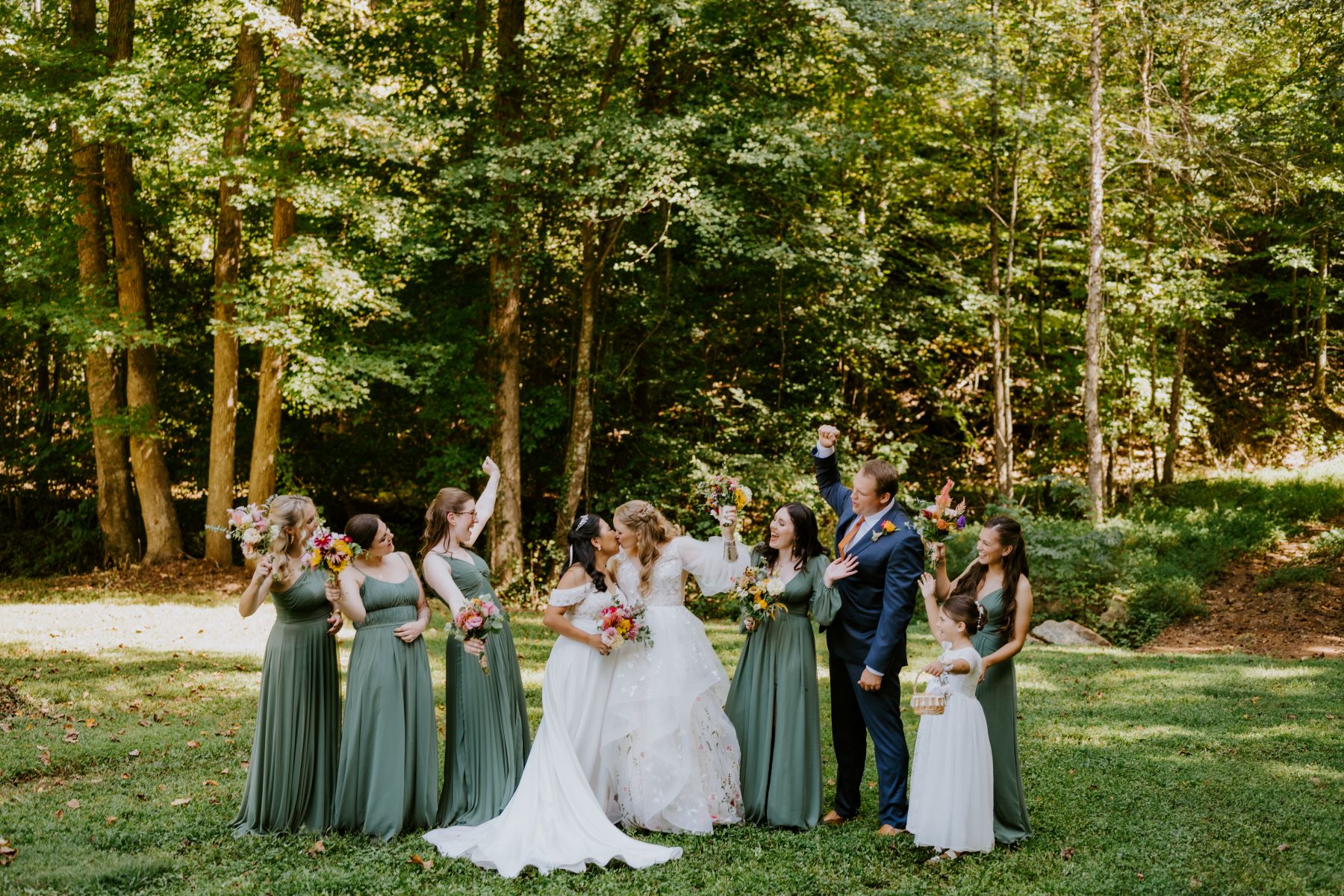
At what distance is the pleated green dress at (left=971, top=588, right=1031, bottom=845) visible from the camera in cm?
600

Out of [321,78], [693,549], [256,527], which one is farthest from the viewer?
[321,78]

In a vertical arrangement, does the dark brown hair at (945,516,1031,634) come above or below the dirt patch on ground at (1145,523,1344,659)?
above

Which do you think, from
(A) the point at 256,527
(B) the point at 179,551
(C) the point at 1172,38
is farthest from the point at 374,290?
(C) the point at 1172,38

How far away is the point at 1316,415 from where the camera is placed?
22.5 m

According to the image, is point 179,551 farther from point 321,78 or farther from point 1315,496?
point 1315,496

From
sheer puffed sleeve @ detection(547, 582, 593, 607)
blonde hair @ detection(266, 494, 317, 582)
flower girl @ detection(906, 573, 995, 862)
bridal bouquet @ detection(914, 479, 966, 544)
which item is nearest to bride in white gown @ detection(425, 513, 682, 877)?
sheer puffed sleeve @ detection(547, 582, 593, 607)

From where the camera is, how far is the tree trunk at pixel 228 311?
51.6 feet

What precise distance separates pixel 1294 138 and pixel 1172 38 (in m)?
5.13

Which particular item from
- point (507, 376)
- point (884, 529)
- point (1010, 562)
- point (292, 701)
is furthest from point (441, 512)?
point (507, 376)

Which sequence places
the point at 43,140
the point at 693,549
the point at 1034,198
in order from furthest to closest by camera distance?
the point at 1034,198 → the point at 43,140 → the point at 693,549

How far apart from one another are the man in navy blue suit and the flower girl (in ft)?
0.87

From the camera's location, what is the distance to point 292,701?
6.10 meters

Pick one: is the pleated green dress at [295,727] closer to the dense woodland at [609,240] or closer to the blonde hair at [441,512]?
the blonde hair at [441,512]

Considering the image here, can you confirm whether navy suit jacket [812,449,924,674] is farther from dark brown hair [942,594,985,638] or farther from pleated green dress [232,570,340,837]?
pleated green dress [232,570,340,837]
